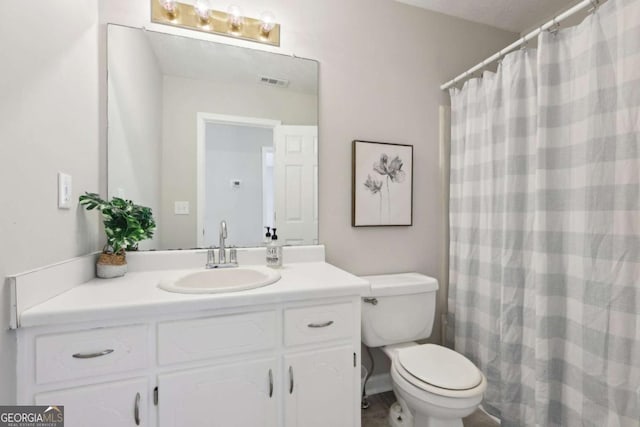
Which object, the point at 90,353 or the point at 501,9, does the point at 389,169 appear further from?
the point at 90,353

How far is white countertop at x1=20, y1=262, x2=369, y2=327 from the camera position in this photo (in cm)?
84

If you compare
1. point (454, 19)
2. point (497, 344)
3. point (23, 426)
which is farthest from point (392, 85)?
point (23, 426)

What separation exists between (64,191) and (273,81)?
110cm


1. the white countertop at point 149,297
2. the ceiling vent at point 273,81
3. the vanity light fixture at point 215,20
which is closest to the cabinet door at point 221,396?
the white countertop at point 149,297

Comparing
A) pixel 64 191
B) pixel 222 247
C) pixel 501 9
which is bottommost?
pixel 222 247

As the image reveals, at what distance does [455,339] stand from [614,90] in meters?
1.49

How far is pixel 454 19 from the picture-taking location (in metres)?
2.01

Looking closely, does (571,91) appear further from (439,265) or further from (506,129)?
(439,265)

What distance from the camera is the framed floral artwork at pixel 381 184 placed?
1768mm

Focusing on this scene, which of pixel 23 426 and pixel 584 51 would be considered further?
pixel 584 51

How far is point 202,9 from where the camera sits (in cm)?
144

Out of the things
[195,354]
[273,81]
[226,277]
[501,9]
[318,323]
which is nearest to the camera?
[195,354]

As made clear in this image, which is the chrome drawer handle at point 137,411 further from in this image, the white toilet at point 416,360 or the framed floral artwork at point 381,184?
the framed floral artwork at point 381,184

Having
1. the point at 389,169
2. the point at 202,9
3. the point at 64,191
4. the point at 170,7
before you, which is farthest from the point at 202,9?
the point at 389,169
